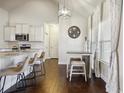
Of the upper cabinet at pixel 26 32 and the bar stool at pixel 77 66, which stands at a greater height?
the upper cabinet at pixel 26 32

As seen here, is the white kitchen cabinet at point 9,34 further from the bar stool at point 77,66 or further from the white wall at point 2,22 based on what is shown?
the bar stool at point 77,66

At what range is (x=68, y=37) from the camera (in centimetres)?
951

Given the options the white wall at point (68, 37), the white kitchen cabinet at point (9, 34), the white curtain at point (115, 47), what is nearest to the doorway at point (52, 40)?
the white kitchen cabinet at point (9, 34)

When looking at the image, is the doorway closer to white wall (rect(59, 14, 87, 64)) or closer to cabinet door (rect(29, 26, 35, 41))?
cabinet door (rect(29, 26, 35, 41))

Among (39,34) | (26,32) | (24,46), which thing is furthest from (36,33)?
(24,46)

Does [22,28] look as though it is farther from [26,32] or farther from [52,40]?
[52,40]

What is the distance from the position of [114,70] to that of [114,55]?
11.4 inches

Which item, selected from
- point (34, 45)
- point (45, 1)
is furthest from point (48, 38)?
point (45, 1)

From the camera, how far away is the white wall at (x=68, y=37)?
9.37 m

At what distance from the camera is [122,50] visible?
310 cm

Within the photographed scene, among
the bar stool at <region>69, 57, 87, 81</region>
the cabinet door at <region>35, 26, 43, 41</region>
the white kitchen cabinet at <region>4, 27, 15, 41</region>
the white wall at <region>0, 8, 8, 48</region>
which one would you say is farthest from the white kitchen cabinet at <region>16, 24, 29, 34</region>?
the bar stool at <region>69, 57, 87, 81</region>

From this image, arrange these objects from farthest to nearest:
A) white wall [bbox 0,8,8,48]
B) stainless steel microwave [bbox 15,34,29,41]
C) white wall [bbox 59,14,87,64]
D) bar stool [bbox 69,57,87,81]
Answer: stainless steel microwave [bbox 15,34,29,41] < white wall [bbox 0,8,8,48] < white wall [bbox 59,14,87,64] < bar stool [bbox 69,57,87,81]

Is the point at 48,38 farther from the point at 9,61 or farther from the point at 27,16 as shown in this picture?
the point at 9,61

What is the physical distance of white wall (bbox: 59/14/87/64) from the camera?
937 cm
